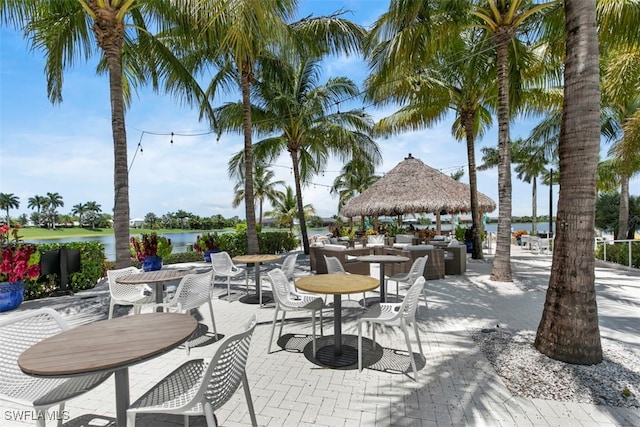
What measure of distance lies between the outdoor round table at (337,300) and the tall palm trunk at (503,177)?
5134mm

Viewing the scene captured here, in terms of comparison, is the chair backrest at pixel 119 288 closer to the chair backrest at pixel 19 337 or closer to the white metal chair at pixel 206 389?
the chair backrest at pixel 19 337

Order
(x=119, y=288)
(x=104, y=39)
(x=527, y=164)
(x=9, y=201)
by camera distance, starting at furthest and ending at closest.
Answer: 1. (x=9, y=201)
2. (x=527, y=164)
3. (x=104, y=39)
4. (x=119, y=288)

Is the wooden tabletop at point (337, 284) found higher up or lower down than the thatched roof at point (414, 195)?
lower down

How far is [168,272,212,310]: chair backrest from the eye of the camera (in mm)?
3869

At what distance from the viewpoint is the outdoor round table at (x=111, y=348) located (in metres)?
1.59

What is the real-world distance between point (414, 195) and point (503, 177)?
466 centimetres

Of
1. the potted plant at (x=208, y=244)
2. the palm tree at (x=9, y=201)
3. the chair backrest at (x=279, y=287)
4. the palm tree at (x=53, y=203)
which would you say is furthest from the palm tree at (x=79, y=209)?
the chair backrest at (x=279, y=287)

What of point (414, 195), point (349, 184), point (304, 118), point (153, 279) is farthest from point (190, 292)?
point (349, 184)

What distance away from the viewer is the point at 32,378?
2.14 metres

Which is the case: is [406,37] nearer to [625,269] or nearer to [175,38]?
[175,38]

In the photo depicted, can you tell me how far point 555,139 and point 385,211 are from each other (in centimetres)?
1367

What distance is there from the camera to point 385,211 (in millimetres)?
12188

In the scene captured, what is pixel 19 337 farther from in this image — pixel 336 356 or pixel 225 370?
pixel 336 356

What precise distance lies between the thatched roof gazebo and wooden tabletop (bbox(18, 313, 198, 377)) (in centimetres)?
1042
